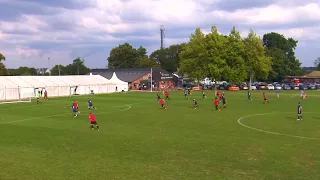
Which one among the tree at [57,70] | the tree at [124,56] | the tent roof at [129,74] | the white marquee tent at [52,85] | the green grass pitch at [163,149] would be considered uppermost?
the tree at [124,56]

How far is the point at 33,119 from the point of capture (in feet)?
111

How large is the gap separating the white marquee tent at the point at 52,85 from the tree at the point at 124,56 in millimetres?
53387

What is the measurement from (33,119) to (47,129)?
742 cm

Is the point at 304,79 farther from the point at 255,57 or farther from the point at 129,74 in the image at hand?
the point at 129,74

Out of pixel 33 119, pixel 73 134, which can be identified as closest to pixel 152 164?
pixel 73 134

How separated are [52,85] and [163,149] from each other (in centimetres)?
5791

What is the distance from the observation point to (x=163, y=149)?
1958cm

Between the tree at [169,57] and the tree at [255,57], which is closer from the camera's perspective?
the tree at [255,57]

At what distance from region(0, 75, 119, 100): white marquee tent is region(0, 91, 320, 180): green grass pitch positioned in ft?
118

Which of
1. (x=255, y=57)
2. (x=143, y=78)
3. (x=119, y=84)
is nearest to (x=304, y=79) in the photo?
(x=255, y=57)

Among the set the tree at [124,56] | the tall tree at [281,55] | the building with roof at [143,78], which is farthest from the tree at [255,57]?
the tree at [124,56]

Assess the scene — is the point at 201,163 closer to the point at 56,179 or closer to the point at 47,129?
the point at 56,179

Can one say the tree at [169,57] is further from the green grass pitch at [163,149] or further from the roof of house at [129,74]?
the green grass pitch at [163,149]

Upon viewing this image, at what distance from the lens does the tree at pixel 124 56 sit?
144750mm
